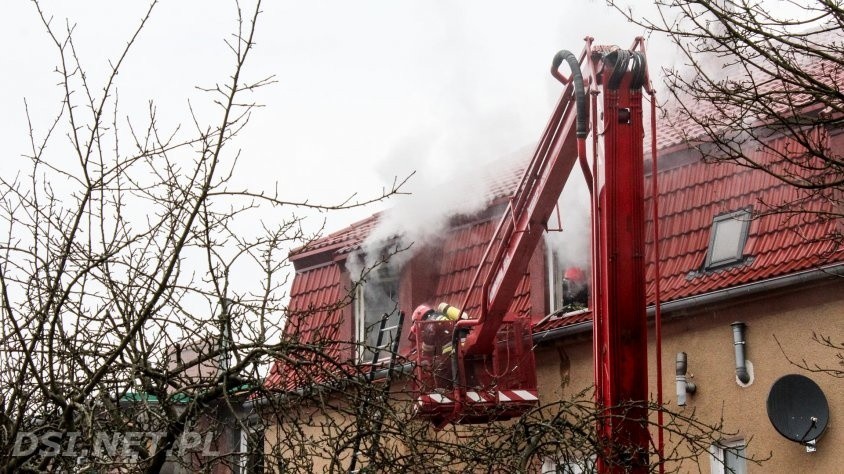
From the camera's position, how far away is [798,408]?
13.1m

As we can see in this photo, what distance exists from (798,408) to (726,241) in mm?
2117

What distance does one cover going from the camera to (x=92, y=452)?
263 inches

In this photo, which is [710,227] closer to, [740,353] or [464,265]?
[740,353]

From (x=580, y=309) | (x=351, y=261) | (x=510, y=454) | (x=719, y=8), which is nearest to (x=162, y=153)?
(x=510, y=454)

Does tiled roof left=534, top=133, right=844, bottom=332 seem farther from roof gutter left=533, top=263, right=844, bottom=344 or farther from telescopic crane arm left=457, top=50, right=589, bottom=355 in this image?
telescopic crane arm left=457, top=50, right=589, bottom=355

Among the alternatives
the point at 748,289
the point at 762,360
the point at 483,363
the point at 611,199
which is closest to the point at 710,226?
the point at 748,289

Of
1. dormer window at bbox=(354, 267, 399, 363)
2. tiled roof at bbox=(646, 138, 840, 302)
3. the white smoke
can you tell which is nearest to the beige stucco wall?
tiled roof at bbox=(646, 138, 840, 302)

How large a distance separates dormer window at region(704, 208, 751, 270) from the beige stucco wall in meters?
→ 0.50

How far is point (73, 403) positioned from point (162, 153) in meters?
1.47

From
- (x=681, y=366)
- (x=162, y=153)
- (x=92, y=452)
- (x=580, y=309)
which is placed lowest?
(x=92, y=452)

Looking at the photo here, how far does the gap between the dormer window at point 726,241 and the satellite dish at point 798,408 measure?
5.14ft

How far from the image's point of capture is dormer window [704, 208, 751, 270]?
14336 mm

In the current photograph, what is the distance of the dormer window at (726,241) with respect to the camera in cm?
1434

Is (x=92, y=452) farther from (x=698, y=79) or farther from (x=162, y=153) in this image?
(x=698, y=79)
